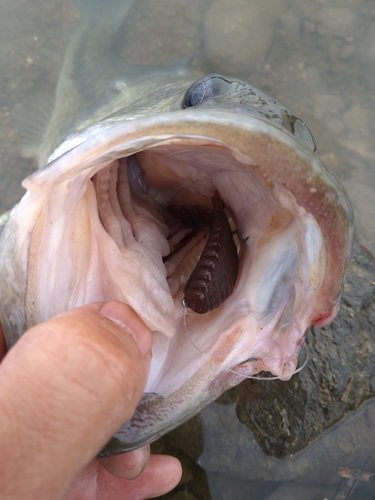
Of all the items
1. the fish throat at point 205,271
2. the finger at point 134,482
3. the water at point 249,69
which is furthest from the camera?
the water at point 249,69

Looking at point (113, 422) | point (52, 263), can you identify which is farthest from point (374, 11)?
point (113, 422)

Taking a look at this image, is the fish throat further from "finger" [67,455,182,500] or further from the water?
the water

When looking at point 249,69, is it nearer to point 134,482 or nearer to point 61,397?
point 134,482

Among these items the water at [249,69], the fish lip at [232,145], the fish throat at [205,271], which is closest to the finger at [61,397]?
the fish throat at [205,271]

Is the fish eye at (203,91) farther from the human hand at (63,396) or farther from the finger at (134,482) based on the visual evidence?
the finger at (134,482)

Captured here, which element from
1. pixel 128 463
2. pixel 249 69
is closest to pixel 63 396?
pixel 128 463

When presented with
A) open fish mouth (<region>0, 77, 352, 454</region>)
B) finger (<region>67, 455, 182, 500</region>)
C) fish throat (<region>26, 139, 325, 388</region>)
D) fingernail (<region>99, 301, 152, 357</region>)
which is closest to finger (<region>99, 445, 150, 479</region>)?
finger (<region>67, 455, 182, 500</region>)
